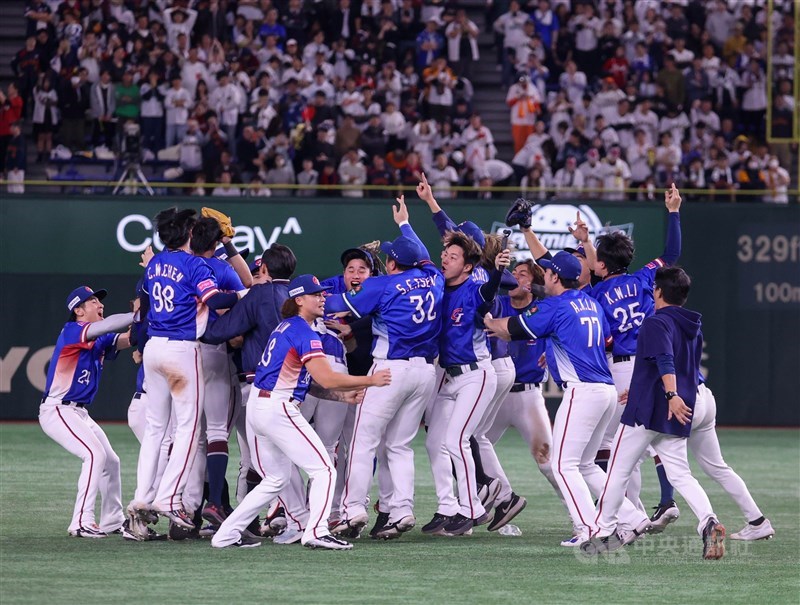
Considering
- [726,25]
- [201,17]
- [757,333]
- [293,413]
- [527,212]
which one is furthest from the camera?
[726,25]

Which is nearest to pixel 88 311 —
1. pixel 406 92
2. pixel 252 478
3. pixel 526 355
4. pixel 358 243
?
pixel 252 478

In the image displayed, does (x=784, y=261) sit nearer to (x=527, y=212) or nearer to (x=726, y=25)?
(x=726, y=25)

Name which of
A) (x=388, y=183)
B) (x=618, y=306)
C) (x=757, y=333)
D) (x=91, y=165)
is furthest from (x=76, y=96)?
(x=618, y=306)

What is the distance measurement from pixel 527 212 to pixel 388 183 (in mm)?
10498

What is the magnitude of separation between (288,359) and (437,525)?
2143 millimetres

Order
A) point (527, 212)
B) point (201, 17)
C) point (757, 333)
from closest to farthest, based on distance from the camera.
Answer: point (527, 212)
point (757, 333)
point (201, 17)

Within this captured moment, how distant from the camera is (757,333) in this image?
20125 mm

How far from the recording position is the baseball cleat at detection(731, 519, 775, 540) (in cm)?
1002

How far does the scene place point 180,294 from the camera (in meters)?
9.70

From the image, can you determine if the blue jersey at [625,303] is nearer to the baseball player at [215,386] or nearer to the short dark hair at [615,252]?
the short dark hair at [615,252]

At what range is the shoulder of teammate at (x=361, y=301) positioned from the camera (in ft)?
32.2

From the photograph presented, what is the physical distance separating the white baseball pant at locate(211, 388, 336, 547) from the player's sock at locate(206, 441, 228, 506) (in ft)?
2.29

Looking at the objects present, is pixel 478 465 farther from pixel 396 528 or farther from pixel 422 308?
pixel 422 308

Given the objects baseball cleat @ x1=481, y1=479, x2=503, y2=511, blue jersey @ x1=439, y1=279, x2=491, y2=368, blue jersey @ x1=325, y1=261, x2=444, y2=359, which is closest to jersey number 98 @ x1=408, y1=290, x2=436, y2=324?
blue jersey @ x1=325, y1=261, x2=444, y2=359
